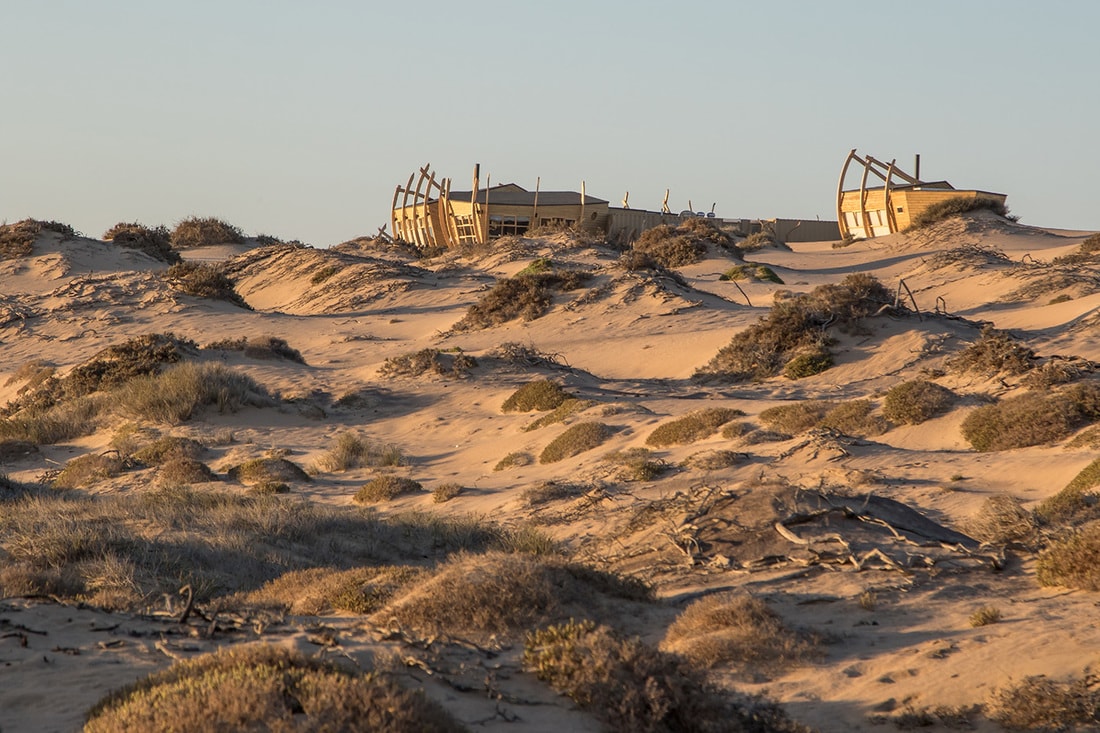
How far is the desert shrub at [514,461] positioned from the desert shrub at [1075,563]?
9740 mm

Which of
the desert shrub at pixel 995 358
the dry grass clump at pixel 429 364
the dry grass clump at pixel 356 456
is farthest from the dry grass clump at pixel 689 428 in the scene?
the dry grass clump at pixel 429 364

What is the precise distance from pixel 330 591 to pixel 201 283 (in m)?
26.6

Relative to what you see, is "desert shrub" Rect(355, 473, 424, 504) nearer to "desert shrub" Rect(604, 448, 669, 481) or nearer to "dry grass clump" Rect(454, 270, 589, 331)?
"desert shrub" Rect(604, 448, 669, 481)

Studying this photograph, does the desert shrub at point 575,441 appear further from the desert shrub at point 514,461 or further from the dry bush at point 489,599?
the dry bush at point 489,599

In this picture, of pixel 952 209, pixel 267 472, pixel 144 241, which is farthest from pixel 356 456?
pixel 952 209

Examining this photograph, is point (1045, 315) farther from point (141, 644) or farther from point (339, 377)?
point (141, 644)

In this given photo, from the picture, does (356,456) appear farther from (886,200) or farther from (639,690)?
(886,200)

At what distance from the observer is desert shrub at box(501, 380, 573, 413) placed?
2112 centimetres

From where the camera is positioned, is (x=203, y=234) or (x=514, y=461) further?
(x=203, y=234)

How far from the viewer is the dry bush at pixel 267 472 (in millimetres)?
17406

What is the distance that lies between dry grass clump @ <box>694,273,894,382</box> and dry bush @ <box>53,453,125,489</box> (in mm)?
11742

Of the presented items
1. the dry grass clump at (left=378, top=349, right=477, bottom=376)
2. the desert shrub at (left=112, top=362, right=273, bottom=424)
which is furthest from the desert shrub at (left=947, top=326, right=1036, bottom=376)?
the desert shrub at (left=112, top=362, right=273, bottom=424)

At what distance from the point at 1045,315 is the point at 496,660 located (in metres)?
23.8

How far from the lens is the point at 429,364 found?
25078 millimetres
